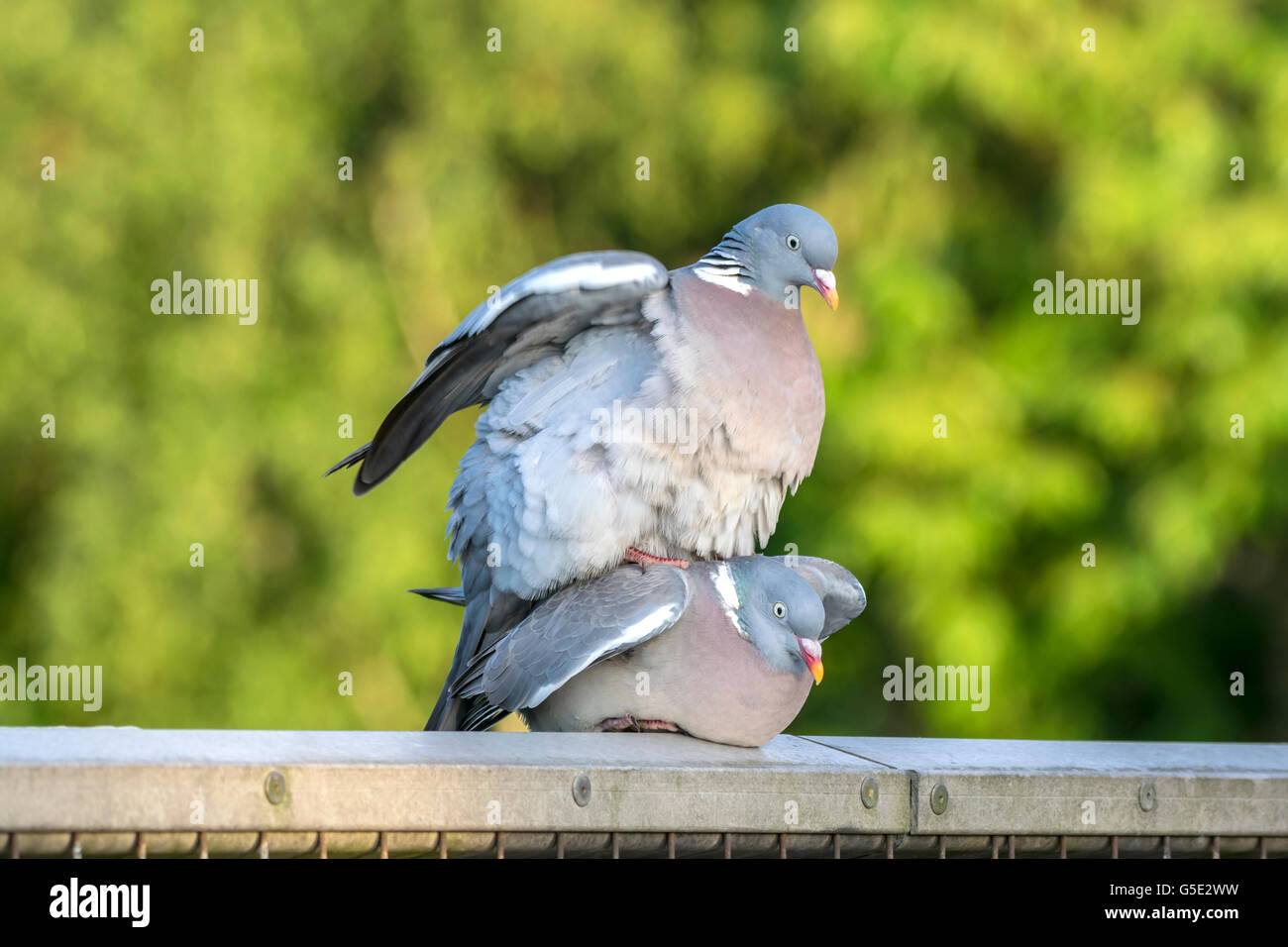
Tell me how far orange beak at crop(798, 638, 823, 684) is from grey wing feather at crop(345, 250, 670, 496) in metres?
0.60

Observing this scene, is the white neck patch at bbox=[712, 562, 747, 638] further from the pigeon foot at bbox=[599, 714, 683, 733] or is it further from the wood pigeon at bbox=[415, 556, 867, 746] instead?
the pigeon foot at bbox=[599, 714, 683, 733]

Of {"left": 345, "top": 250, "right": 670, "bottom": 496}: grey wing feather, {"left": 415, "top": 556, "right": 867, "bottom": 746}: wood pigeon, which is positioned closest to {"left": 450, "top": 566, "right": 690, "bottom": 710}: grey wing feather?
{"left": 415, "top": 556, "right": 867, "bottom": 746}: wood pigeon

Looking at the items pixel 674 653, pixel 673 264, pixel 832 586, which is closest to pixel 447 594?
pixel 674 653

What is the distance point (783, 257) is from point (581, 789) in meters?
1.02

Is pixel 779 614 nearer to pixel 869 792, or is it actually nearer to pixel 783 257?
pixel 869 792

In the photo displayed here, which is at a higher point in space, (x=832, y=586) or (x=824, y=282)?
(x=824, y=282)

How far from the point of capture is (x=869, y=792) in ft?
6.66

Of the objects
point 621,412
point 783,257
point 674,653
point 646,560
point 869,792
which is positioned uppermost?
point 783,257

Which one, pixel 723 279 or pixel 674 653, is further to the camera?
pixel 723 279

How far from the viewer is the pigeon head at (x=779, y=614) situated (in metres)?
2.27

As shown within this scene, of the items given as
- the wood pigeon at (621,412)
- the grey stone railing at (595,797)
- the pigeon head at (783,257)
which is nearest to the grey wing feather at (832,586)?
the wood pigeon at (621,412)

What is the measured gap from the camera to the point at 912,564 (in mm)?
5664

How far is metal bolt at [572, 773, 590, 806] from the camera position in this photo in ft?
6.24

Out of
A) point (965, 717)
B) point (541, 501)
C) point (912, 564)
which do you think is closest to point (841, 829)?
point (541, 501)
